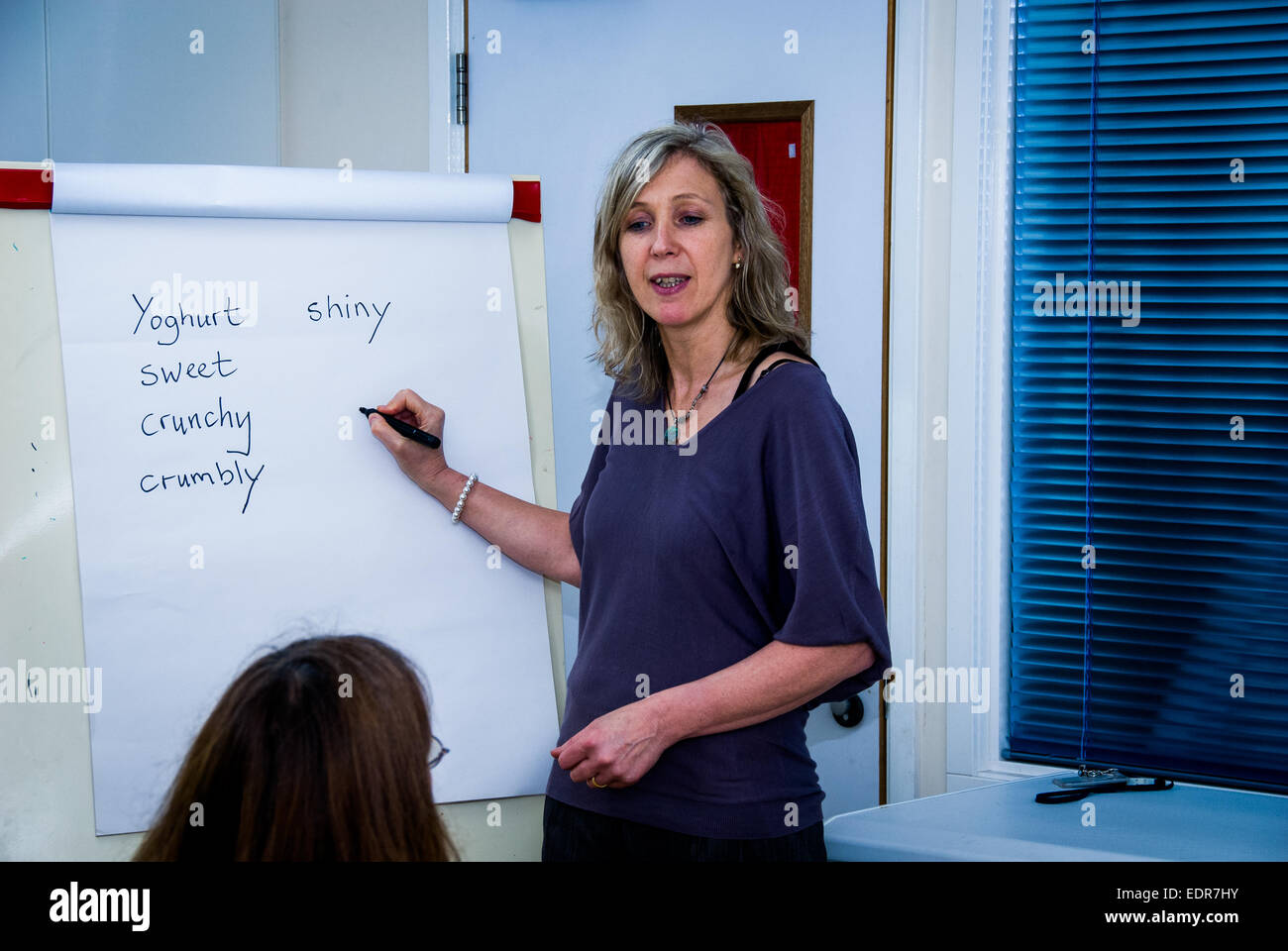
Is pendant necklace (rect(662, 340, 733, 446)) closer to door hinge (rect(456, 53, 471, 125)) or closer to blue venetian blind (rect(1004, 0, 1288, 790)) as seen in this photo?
blue venetian blind (rect(1004, 0, 1288, 790))

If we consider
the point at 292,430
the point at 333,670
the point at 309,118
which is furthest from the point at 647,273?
the point at 309,118

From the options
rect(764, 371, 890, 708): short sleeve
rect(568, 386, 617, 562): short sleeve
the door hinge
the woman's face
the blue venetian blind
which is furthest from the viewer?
the door hinge

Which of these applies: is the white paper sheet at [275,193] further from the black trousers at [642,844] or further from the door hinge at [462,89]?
the black trousers at [642,844]

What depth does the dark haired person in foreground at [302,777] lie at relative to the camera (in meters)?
0.67

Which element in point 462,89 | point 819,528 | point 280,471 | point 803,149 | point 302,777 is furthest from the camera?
point 462,89

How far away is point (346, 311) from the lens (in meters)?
1.28

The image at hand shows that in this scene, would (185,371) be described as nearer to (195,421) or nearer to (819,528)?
(195,421)

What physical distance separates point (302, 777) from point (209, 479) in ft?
2.08

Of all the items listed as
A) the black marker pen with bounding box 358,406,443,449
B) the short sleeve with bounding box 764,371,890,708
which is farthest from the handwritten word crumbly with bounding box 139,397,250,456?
the short sleeve with bounding box 764,371,890,708

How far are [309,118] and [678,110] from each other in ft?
2.31

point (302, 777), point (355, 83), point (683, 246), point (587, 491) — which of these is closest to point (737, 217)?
point (683, 246)

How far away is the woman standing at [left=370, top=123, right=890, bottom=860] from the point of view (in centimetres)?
101

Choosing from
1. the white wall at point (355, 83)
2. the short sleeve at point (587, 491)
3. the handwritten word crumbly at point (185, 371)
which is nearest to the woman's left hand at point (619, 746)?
the short sleeve at point (587, 491)

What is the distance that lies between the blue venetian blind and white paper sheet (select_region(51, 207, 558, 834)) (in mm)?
867
